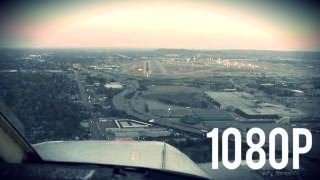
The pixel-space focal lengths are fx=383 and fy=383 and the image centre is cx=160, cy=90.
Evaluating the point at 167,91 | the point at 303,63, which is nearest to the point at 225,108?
the point at 167,91

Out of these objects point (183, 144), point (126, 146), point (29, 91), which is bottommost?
point (183, 144)

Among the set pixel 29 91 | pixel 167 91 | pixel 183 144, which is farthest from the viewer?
pixel 167 91

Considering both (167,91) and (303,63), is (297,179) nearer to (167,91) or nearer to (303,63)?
(167,91)

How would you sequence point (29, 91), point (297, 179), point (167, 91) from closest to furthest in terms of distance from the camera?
1. point (297, 179)
2. point (29, 91)
3. point (167, 91)

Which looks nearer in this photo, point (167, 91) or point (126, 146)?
point (126, 146)

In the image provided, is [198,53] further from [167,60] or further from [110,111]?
[110,111]

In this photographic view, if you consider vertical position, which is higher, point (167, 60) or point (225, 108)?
point (167, 60)

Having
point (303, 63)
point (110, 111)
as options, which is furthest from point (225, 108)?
point (303, 63)
